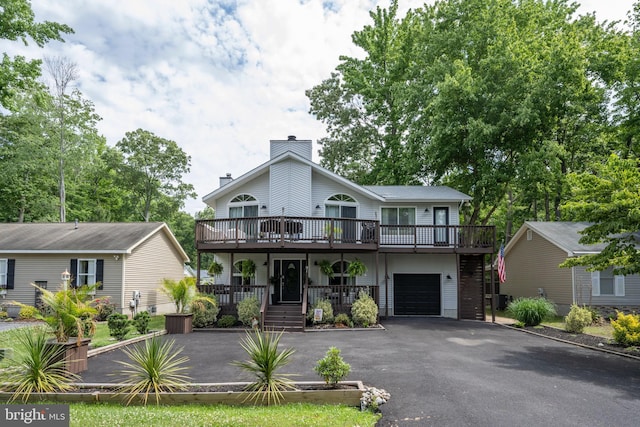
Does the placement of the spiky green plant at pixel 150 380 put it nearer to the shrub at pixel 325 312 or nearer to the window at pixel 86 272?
the shrub at pixel 325 312

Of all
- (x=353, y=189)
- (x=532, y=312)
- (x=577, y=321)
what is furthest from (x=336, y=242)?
(x=577, y=321)

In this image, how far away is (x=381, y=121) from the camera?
93.5ft

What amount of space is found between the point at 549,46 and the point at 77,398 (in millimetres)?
28746

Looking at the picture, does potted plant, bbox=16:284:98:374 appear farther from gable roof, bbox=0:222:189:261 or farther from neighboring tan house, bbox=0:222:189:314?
gable roof, bbox=0:222:189:261

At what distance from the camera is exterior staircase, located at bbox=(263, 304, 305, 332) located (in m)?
14.6

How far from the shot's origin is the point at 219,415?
5723 mm

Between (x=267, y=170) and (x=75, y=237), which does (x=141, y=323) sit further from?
(x=75, y=237)

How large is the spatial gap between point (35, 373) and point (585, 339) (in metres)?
14.7

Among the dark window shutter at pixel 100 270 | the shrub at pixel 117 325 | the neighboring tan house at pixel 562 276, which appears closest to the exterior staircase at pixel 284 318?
the shrub at pixel 117 325

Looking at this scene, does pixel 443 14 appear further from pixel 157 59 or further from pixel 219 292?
pixel 219 292

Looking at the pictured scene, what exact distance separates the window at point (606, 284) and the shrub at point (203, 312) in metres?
16.9

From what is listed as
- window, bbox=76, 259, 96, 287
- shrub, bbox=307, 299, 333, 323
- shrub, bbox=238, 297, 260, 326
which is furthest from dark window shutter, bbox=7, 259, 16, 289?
shrub, bbox=307, 299, 333, 323

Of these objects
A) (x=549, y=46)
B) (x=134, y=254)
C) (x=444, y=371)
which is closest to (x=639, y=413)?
(x=444, y=371)

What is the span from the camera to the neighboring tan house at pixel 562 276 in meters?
17.6
